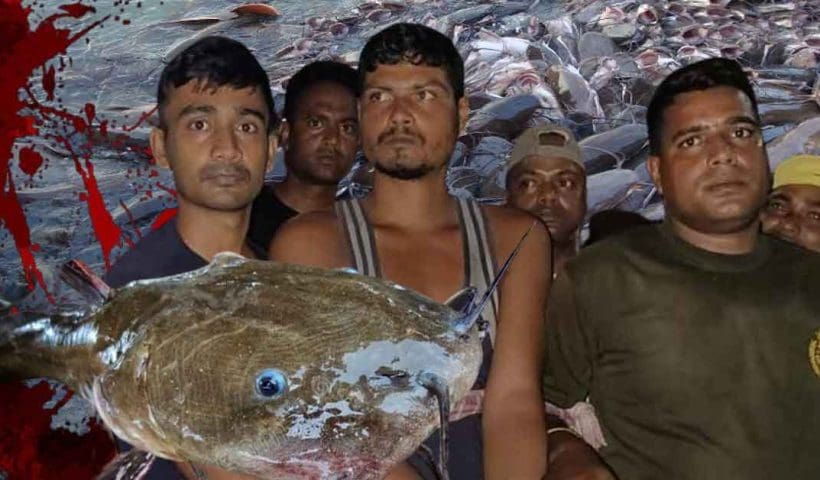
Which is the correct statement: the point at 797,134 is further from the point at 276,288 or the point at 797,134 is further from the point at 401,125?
the point at 276,288

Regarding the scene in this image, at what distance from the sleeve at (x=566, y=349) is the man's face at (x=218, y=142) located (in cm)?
59

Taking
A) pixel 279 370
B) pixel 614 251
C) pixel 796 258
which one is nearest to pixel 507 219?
pixel 614 251

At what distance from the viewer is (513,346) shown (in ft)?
5.05

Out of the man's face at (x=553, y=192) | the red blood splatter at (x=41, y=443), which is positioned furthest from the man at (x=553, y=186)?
the red blood splatter at (x=41, y=443)

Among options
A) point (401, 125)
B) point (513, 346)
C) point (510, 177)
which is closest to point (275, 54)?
point (510, 177)

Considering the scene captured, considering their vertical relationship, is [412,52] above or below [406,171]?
above

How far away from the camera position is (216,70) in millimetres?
1477

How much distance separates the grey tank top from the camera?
153cm

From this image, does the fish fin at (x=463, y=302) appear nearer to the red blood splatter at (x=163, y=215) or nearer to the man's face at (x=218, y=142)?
the man's face at (x=218, y=142)

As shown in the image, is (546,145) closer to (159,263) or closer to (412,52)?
(412,52)

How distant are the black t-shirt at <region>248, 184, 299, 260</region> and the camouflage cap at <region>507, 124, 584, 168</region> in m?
0.64

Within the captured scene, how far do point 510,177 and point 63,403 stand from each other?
128 cm

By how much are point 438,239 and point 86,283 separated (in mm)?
626

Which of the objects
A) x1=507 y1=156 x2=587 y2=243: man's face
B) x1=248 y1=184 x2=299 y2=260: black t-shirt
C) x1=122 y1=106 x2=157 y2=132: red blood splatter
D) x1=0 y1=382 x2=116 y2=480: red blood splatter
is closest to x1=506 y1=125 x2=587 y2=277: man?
x1=507 y1=156 x2=587 y2=243: man's face
